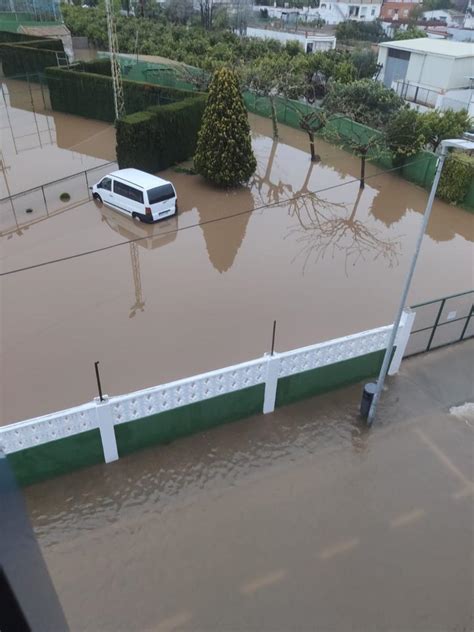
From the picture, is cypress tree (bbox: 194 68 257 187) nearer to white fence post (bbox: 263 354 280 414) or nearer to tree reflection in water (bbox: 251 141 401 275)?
tree reflection in water (bbox: 251 141 401 275)

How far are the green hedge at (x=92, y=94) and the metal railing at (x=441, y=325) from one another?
708 inches

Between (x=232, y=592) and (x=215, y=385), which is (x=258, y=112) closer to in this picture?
(x=215, y=385)

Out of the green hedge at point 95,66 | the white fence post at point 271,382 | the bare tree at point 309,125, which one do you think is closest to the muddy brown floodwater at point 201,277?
the white fence post at point 271,382

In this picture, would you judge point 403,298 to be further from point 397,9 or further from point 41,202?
point 397,9

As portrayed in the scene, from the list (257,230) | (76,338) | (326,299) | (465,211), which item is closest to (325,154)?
(465,211)

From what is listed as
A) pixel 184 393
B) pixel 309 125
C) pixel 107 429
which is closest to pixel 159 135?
pixel 309 125

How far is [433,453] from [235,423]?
11.2 feet

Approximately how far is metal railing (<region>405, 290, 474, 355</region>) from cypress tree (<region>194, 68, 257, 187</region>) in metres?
9.48

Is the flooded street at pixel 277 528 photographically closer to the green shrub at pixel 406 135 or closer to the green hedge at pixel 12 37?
the green shrub at pixel 406 135

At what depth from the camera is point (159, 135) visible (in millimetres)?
17484

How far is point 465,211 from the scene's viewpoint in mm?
17078

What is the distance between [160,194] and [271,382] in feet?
28.5

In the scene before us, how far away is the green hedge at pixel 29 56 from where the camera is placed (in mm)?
31812

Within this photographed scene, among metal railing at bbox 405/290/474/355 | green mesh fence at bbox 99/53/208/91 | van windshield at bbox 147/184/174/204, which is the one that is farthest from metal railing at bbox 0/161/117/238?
green mesh fence at bbox 99/53/208/91
